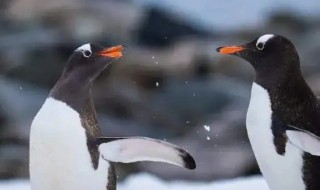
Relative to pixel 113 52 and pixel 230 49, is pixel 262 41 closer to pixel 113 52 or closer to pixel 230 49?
pixel 230 49

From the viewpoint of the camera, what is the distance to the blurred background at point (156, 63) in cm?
176

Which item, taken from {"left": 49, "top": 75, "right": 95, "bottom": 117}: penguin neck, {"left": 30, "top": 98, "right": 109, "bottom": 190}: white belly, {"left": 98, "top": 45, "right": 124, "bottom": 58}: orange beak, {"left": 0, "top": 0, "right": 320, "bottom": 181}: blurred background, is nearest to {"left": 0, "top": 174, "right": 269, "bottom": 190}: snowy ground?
{"left": 0, "top": 0, "right": 320, "bottom": 181}: blurred background

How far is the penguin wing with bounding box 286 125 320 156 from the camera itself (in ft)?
5.26

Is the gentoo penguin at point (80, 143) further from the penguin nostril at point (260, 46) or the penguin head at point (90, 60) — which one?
the penguin nostril at point (260, 46)

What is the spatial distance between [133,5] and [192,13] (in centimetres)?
16

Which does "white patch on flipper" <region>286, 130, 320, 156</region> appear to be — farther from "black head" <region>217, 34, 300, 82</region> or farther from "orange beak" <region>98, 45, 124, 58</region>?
"orange beak" <region>98, 45, 124, 58</region>

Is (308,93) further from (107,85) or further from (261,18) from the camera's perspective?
(107,85)

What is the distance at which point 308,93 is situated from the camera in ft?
5.52

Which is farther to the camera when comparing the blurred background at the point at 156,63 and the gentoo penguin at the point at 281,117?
the blurred background at the point at 156,63

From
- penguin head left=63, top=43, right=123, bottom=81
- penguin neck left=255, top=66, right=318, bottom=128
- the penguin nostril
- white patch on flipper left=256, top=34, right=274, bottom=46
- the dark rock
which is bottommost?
penguin neck left=255, top=66, right=318, bottom=128

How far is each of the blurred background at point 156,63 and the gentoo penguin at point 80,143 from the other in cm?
10

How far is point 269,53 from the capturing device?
66.2 inches

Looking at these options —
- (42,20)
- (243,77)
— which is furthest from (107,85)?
(243,77)

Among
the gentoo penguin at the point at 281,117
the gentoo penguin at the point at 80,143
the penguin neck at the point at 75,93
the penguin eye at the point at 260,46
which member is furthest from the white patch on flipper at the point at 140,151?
the penguin eye at the point at 260,46
